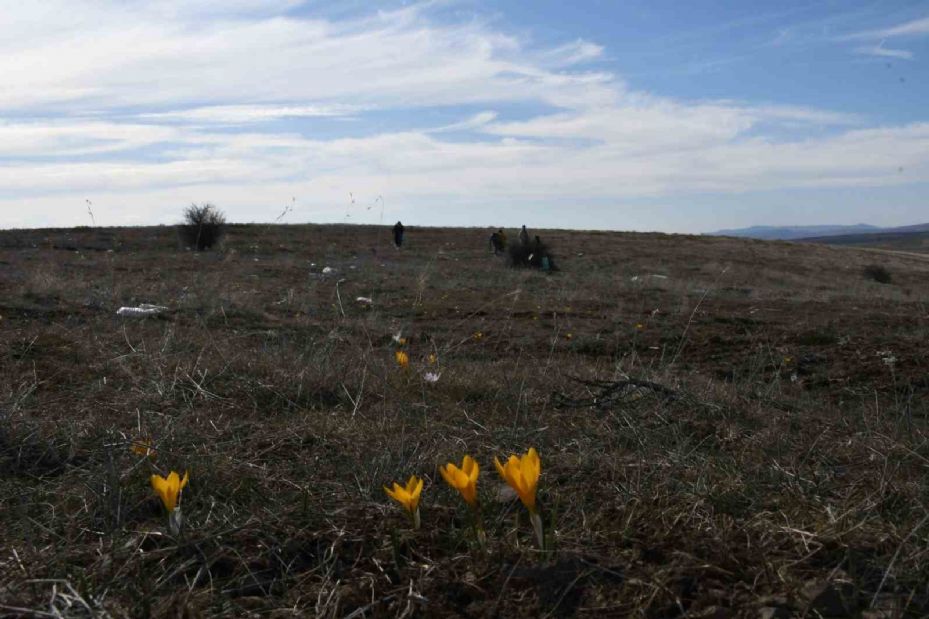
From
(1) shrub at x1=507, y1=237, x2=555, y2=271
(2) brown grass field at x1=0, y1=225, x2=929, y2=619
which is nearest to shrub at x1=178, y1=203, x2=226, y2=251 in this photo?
(1) shrub at x1=507, y1=237, x2=555, y2=271

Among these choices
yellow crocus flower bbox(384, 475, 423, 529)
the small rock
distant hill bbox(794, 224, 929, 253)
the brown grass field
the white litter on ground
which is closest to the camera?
the small rock

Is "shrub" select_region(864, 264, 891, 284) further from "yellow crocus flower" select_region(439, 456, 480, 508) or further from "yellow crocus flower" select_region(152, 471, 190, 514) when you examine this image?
"yellow crocus flower" select_region(152, 471, 190, 514)

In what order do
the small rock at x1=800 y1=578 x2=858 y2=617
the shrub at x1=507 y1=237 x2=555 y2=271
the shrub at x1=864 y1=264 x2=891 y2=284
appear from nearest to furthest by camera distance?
1. the small rock at x1=800 y1=578 x2=858 y2=617
2. the shrub at x1=507 y1=237 x2=555 y2=271
3. the shrub at x1=864 y1=264 x2=891 y2=284

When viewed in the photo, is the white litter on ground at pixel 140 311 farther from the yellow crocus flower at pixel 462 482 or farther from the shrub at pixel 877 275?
the shrub at pixel 877 275

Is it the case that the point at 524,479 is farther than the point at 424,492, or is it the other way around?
the point at 424,492

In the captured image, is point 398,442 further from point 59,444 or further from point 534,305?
point 534,305

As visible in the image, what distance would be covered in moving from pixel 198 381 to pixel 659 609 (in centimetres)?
264

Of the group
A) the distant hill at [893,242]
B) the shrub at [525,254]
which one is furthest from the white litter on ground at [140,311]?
the distant hill at [893,242]

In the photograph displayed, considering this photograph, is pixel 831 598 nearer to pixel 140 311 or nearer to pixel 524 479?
pixel 524 479

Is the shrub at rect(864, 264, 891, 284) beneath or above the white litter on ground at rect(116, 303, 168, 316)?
beneath

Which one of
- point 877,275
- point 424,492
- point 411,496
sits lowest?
point 877,275

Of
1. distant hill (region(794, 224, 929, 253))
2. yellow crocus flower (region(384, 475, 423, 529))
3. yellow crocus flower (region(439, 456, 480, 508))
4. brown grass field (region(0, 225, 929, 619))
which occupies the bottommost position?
distant hill (region(794, 224, 929, 253))

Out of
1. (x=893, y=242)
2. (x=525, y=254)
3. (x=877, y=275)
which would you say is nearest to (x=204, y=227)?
(x=525, y=254)

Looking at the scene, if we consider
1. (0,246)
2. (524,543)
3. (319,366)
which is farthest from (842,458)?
(0,246)
